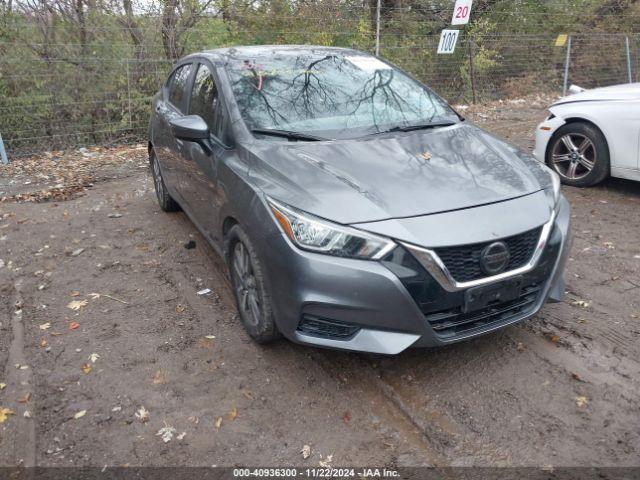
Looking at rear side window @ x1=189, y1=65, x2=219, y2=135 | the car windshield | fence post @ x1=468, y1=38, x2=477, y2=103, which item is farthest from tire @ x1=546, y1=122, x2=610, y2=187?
fence post @ x1=468, y1=38, x2=477, y2=103

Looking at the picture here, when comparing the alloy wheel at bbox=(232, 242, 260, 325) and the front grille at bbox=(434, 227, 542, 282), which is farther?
the alloy wheel at bbox=(232, 242, 260, 325)

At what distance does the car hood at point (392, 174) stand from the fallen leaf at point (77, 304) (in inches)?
72.4

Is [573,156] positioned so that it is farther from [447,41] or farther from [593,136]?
[447,41]

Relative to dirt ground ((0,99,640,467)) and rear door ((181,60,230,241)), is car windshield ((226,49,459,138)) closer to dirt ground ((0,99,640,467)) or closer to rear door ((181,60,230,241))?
rear door ((181,60,230,241))

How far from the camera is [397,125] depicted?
3775 millimetres

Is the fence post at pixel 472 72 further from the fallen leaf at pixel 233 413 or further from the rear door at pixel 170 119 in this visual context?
the fallen leaf at pixel 233 413

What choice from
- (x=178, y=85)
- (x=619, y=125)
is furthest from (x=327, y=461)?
(x=619, y=125)

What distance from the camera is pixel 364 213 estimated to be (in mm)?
2756

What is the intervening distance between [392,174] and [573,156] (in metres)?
3.86

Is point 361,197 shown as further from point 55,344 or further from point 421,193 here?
point 55,344

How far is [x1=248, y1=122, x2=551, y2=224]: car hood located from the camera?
111 inches

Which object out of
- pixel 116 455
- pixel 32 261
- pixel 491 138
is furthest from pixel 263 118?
pixel 32 261

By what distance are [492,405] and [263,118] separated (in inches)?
87.2

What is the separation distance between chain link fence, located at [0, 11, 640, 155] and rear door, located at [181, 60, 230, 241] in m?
5.38
